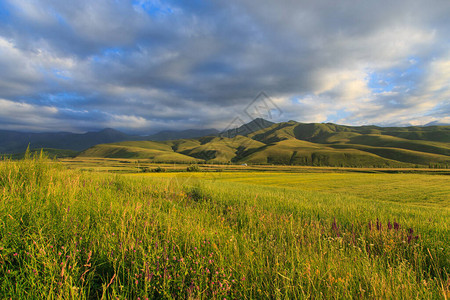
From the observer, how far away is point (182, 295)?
8.49ft

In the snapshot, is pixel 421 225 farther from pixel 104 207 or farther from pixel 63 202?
pixel 63 202

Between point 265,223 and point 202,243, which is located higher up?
point 202,243

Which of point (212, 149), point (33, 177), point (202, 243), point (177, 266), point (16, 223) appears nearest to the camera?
point (177, 266)

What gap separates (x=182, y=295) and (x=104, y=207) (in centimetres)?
352

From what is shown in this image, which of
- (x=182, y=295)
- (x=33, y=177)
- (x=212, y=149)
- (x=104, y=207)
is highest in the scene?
(x=212, y=149)

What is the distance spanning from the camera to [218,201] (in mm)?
9961

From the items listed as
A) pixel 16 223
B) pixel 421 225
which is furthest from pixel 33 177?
pixel 421 225

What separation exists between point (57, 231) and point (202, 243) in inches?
98.1

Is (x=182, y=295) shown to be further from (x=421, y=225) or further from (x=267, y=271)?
(x=421, y=225)

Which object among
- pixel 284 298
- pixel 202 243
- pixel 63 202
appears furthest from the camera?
pixel 63 202

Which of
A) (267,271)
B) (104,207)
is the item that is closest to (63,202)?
(104,207)

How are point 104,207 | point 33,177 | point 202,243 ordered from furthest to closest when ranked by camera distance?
point 33,177, point 104,207, point 202,243

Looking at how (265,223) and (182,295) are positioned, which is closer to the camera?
(182,295)

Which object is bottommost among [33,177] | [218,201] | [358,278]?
[218,201]
